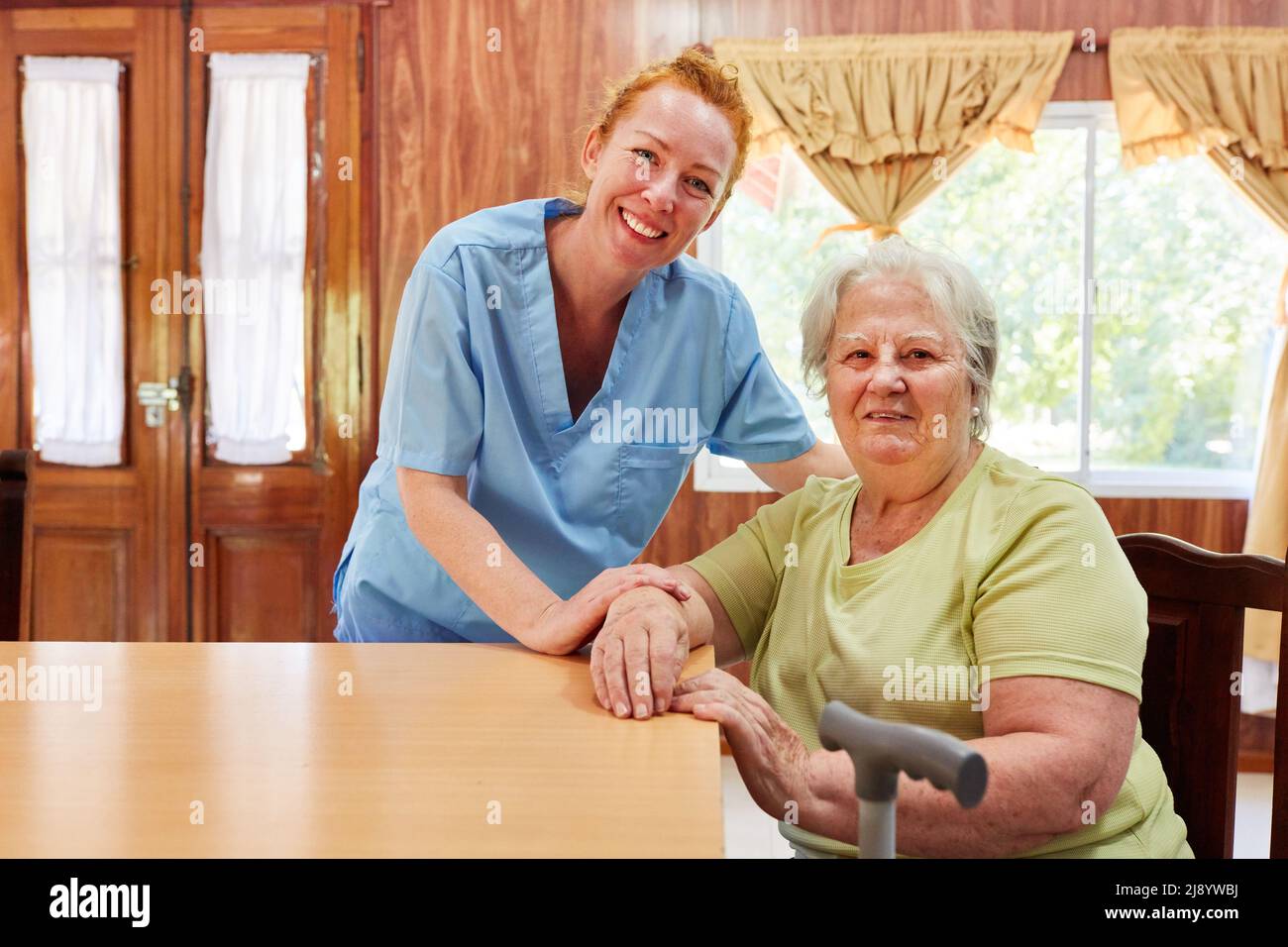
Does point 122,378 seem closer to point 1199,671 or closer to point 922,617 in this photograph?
point 922,617

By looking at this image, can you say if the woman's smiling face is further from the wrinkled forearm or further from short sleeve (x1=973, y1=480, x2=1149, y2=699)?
the wrinkled forearm

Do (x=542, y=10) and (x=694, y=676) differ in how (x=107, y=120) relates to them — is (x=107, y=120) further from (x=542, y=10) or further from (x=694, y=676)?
(x=694, y=676)

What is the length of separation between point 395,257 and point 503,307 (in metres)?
2.39

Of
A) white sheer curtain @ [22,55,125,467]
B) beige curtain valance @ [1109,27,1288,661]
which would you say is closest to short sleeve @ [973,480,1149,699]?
beige curtain valance @ [1109,27,1288,661]

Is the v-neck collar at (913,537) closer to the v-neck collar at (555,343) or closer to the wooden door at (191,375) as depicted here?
the v-neck collar at (555,343)

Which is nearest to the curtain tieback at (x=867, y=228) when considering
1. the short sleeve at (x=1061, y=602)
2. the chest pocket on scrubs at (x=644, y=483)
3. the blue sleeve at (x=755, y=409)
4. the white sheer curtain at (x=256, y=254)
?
the white sheer curtain at (x=256, y=254)

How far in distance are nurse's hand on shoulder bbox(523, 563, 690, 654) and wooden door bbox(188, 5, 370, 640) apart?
261 centimetres

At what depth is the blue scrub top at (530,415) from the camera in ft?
4.90

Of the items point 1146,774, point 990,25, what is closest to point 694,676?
point 1146,774

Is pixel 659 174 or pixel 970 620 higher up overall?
pixel 659 174

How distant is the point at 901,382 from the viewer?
137 centimetres

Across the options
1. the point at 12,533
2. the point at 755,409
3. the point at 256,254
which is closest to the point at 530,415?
the point at 755,409

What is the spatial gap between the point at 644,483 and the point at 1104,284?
2.73m

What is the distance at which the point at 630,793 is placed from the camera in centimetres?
88
